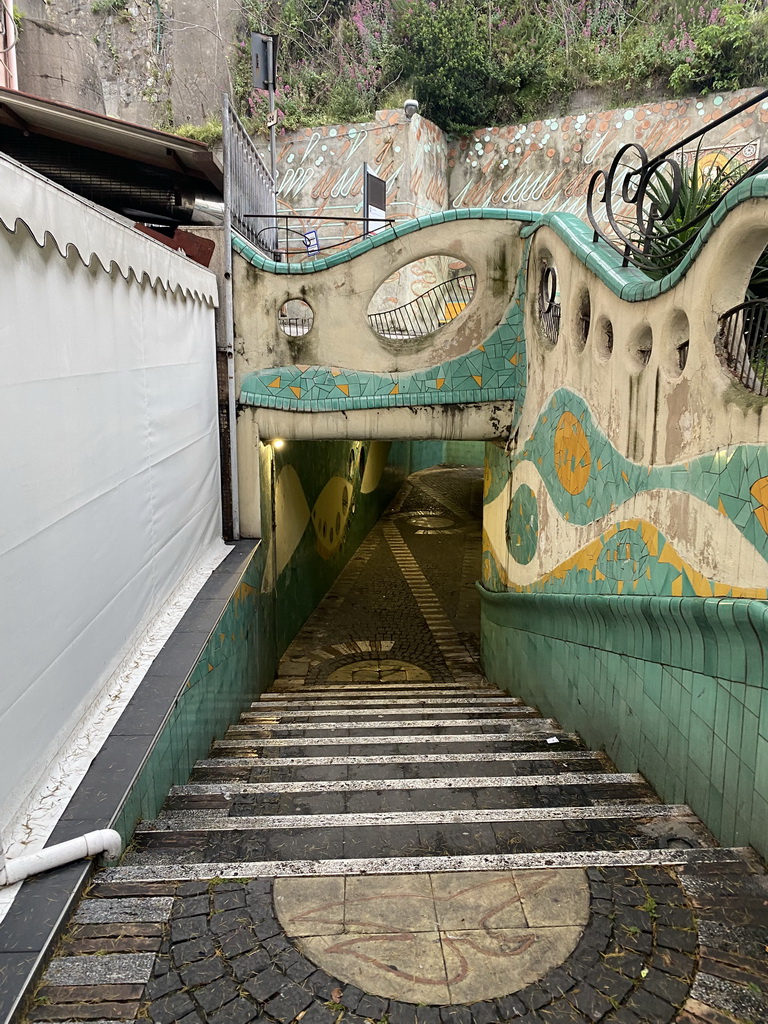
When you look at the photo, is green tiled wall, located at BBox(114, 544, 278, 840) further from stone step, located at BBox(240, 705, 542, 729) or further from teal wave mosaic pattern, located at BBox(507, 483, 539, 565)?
teal wave mosaic pattern, located at BBox(507, 483, 539, 565)

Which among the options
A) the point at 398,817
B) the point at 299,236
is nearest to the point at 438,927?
the point at 398,817

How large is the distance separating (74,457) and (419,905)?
2627mm

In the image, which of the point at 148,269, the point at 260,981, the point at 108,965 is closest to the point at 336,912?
the point at 260,981

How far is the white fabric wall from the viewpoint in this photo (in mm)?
2879

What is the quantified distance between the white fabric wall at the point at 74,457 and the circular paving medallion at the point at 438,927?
1.32 meters

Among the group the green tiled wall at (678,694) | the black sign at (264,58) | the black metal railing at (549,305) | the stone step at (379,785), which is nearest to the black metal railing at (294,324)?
the black metal railing at (549,305)

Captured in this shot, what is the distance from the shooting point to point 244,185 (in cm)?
807

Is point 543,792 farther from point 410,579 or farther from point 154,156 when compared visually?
point 410,579

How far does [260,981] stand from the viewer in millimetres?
2273

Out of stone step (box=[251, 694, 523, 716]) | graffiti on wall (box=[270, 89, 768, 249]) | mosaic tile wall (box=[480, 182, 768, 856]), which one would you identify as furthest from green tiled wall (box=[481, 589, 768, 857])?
graffiti on wall (box=[270, 89, 768, 249])

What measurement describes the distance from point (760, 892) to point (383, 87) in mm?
17904

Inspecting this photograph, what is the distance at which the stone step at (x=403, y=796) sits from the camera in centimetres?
357

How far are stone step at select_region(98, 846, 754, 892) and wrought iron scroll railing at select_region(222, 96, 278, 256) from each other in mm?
6156

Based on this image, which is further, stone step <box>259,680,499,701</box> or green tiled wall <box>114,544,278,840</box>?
stone step <box>259,680,499,701</box>
